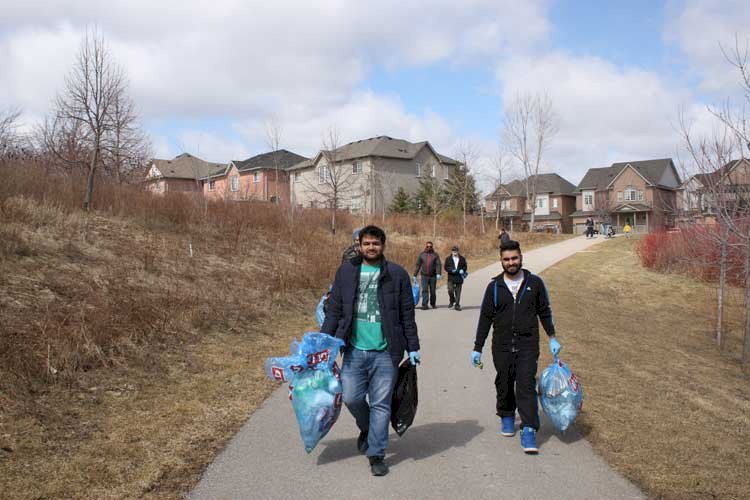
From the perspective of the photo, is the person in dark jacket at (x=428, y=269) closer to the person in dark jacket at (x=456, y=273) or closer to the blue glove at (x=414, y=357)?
the person in dark jacket at (x=456, y=273)

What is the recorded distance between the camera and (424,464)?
A: 4.89m

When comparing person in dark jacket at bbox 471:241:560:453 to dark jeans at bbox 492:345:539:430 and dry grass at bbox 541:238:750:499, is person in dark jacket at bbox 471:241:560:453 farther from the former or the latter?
dry grass at bbox 541:238:750:499

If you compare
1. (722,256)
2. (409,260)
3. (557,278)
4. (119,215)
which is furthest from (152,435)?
(557,278)

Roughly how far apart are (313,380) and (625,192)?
70.6 metres

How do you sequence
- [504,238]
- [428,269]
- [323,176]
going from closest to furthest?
[504,238]
[428,269]
[323,176]

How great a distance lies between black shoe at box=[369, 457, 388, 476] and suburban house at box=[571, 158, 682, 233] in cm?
6370

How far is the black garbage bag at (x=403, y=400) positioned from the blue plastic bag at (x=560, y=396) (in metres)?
1.41

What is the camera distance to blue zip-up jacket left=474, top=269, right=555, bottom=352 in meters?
5.34

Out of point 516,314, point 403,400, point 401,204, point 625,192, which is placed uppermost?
point 625,192

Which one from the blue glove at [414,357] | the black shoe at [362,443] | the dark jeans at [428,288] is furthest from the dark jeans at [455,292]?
the blue glove at [414,357]

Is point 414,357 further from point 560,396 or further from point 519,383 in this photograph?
point 560,396

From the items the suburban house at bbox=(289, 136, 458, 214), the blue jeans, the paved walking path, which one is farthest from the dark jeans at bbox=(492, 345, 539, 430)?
the suburban house at bbox=(289, 136, 458, 214)

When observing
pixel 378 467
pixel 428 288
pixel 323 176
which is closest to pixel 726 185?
pixel 428 288

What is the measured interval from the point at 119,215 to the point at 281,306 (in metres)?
6.21
